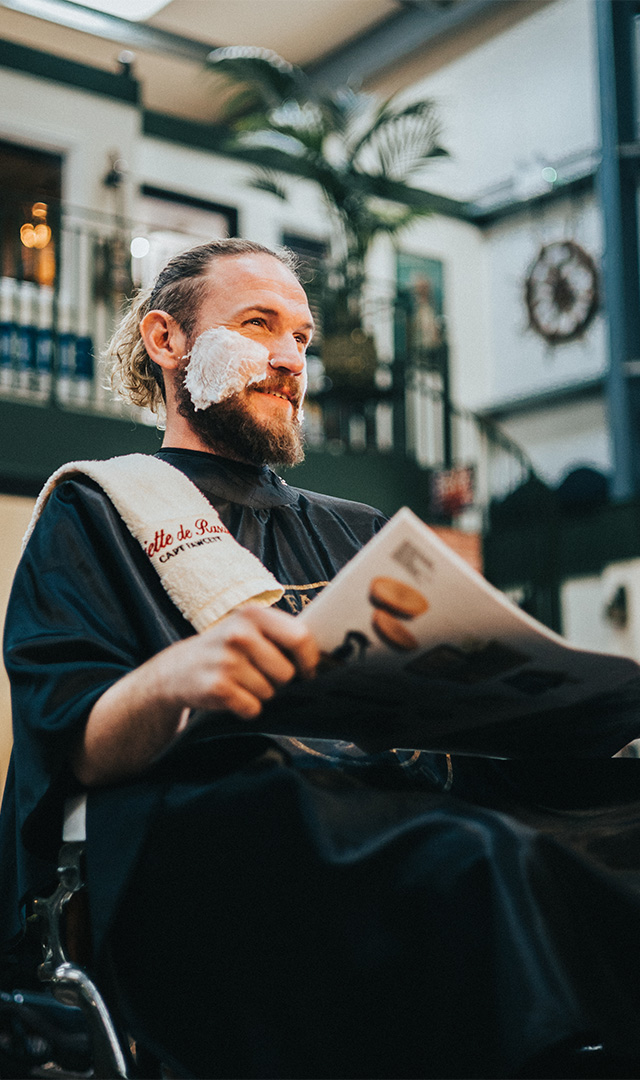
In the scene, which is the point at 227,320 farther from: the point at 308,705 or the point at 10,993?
the point at 10,993

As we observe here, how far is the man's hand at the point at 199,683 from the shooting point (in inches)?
41.4

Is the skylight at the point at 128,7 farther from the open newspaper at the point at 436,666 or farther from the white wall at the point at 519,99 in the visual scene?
the open newspaper at the point at 436,666

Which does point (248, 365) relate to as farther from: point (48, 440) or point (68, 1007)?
point (48, 440)

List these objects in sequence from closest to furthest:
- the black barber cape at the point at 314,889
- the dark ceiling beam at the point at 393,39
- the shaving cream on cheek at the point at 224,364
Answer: the black barber cape at the point at 314,889, the shaving cream on cheek at the point at 224,364, the dark ceiling beam at the point at 393,39

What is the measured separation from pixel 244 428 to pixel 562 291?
391 inches

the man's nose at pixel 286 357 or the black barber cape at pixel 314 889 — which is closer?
the black barber cape at pixel 314 889

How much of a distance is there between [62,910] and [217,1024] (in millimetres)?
227

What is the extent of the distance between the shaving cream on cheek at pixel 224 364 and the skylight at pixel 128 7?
8.88 m

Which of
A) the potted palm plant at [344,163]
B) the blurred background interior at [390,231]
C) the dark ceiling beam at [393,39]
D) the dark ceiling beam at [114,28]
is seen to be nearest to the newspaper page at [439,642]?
the blurred background interior at [390,231]

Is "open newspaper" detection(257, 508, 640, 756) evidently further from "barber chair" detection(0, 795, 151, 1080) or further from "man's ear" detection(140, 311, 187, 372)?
"man's ear" detection(140, 311, 187, 372)

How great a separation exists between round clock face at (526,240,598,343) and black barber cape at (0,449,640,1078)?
395 inches

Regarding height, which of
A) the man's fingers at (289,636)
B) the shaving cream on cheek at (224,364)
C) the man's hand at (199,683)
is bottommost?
the man's hand at (199,683)

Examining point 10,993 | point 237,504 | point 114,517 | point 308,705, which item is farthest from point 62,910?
point 237,504

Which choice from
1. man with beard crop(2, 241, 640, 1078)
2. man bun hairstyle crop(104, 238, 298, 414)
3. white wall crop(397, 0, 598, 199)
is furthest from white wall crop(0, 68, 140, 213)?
man with beard crop(2, 241, 640, 1078)
